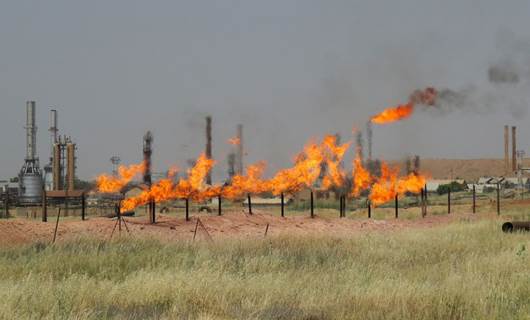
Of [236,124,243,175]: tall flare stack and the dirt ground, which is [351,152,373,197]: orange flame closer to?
the dirt ground

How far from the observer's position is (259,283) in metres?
11.7

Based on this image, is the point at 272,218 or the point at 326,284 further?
the point at 272,218

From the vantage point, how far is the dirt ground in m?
24.8

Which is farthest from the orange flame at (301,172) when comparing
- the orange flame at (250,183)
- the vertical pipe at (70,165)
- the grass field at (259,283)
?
the vertical pipe at (70,165)

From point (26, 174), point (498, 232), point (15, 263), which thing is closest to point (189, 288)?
point (15, 263)

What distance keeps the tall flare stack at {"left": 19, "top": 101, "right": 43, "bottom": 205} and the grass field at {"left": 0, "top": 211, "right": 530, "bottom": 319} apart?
6298 centimetres

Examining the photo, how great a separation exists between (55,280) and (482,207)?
43.1 metres

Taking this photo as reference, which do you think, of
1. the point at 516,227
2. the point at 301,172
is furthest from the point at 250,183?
the point at 516,227

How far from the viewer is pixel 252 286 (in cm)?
1141

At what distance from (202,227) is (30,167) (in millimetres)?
56435

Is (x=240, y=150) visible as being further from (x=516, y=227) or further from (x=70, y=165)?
(x=516, y=227)

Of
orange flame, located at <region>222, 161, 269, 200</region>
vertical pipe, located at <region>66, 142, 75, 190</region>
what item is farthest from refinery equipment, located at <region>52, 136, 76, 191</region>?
orange flame, located at <region>222, 161, 269, 200</region>

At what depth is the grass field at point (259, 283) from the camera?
9.70 metres

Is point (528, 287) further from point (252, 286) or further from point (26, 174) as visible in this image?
point (26, 174)
